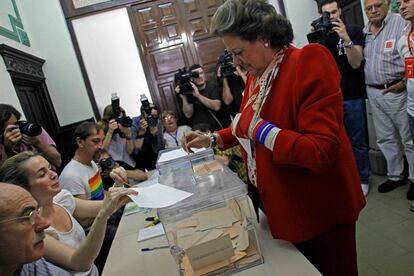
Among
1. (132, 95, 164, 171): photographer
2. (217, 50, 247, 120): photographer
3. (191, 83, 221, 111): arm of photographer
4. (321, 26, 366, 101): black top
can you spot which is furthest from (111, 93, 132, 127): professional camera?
(321, 26, 366, 101): black top

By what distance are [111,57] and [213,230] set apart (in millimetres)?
3414

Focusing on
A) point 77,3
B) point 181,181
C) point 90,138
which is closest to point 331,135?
point 181,181

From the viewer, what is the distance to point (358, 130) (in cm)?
273

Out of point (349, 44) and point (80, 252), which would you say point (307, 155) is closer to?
point (80, 252)

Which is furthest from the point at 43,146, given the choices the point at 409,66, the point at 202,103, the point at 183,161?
the point at 409,66

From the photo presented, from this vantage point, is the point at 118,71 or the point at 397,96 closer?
the point at 397,96

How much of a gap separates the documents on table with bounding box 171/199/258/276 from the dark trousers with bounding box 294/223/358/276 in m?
0.18

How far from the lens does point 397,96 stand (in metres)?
2.37

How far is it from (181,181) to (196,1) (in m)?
3.28

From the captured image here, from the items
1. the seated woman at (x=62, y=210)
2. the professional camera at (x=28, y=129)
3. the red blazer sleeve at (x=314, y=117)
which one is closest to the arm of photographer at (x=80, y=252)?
the seated woman at (x=62, y=210)

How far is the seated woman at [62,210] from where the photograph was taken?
45.3 inches

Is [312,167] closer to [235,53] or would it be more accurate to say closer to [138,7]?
[235,53]

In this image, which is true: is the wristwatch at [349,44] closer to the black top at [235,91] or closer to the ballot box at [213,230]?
the black top at [235,91]

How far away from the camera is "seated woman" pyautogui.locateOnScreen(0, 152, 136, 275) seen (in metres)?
1.15
